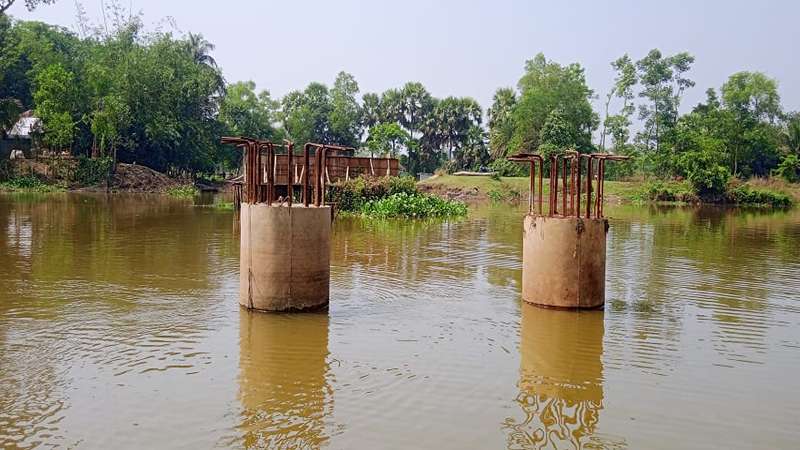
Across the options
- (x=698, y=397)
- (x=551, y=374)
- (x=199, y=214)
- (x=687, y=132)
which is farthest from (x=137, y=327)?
(x=687, y=132)

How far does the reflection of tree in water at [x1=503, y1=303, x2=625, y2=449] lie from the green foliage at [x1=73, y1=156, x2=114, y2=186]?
147ft

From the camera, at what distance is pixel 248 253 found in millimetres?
9922

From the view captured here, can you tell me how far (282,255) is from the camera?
9.74 m

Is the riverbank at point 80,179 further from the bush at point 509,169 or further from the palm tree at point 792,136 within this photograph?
the palm tree at point 792,136

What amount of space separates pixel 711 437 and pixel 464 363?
278 centimetres

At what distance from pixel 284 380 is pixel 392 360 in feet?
4.44

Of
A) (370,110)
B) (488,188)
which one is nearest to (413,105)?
(370,110)

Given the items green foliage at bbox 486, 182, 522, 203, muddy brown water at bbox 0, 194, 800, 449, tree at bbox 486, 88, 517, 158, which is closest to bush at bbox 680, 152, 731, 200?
green foliage at bbox 486, 182, 522, 203

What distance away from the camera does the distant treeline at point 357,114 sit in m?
52.2

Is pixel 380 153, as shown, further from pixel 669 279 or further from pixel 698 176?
pixel 669 279

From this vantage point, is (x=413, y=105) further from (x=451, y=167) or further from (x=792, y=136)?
(x=792, y=136)

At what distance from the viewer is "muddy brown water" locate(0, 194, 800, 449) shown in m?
5.99

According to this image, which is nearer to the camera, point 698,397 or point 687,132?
point 698,397

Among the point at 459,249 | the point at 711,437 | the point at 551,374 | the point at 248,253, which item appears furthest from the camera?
the point at 459,249
